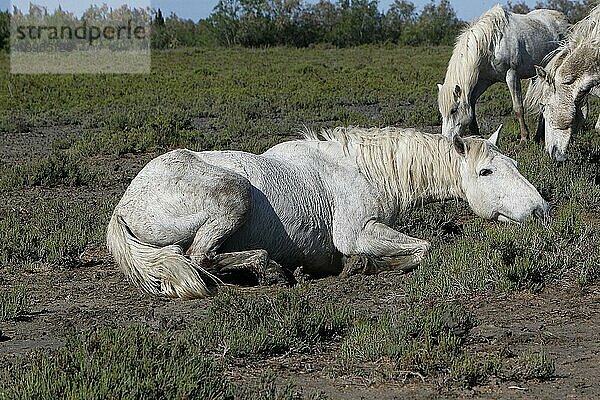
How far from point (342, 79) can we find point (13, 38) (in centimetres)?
2865

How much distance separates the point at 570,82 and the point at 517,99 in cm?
398

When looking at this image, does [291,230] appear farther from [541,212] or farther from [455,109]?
[455,109]

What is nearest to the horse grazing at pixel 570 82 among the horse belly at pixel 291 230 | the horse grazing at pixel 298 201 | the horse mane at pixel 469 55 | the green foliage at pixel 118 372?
the horse mane at pixel 469 55

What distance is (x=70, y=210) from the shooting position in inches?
377

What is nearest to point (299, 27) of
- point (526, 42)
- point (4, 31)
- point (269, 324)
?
point (4, 31)

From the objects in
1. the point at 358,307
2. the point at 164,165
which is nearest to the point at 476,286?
the point at 358,307

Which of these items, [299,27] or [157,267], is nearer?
[157,267]

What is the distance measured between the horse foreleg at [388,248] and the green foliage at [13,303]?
93.9 inches

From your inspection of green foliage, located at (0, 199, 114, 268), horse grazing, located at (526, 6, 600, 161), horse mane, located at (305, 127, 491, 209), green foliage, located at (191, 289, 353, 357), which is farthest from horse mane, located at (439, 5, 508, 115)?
green foliage, located at (191, 289, 353, 357)

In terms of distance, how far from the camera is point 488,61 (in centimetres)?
1427

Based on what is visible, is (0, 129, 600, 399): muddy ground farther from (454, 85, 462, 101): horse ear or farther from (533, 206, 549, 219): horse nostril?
(454, 85, 462, 101): horse ear

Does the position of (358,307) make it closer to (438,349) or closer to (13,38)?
(438,349)

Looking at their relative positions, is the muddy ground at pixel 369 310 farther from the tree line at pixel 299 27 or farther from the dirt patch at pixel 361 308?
the tree line at pixel 299 27

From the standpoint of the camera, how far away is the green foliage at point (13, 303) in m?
5.54
